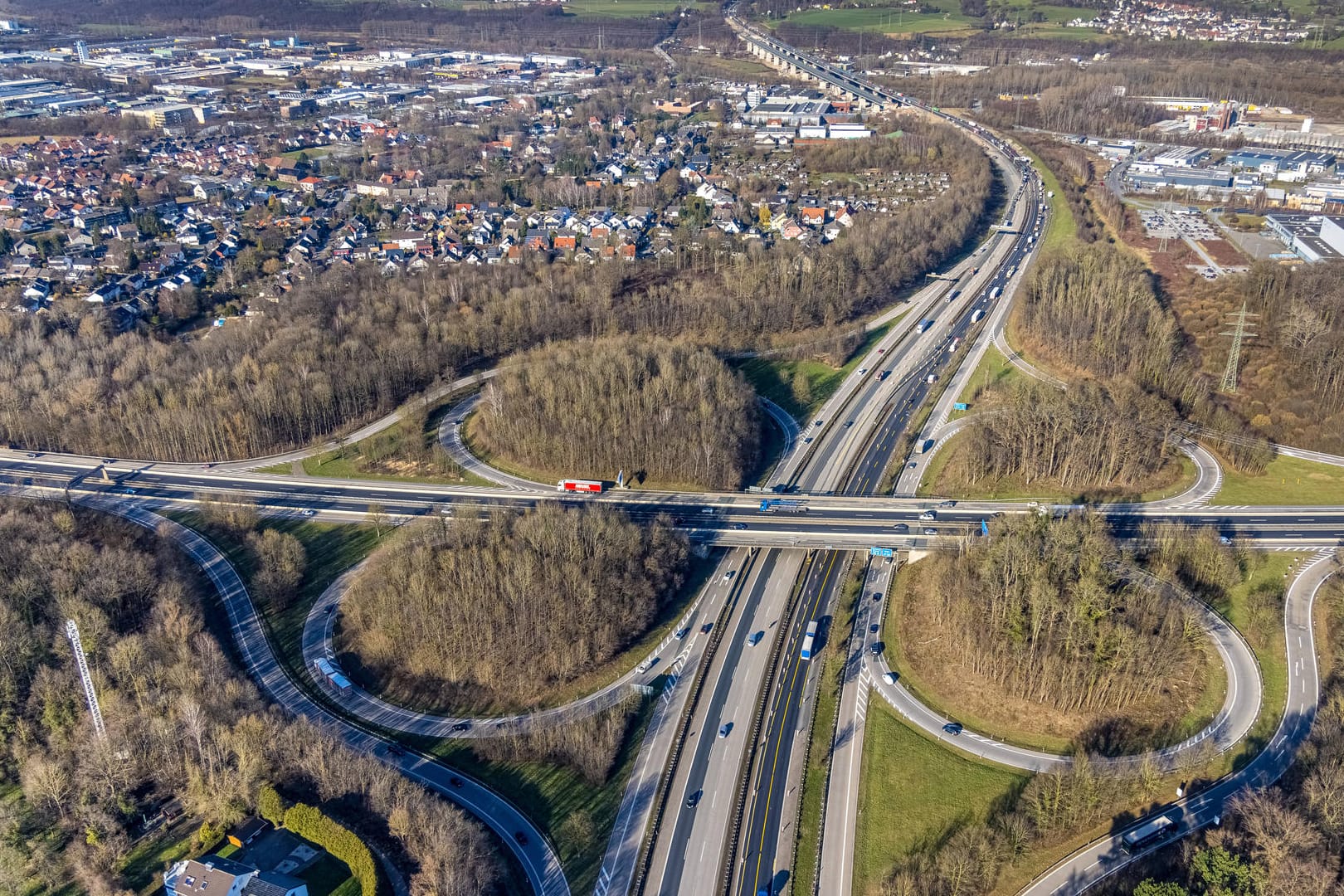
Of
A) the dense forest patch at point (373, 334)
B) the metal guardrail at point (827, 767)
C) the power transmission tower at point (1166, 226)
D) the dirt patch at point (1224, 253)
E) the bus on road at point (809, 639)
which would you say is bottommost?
the metal guardrail at point (827, 767)

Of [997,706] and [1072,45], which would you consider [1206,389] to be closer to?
[997,706]

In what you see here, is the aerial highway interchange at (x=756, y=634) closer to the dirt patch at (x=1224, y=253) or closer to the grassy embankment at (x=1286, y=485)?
the grassy embankment at (x=1286, y=485)

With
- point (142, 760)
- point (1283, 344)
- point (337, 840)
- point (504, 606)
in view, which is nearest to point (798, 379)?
point (504, 606)

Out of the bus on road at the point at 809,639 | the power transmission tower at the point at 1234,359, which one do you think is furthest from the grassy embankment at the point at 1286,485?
the bus on road at the point at 809,639

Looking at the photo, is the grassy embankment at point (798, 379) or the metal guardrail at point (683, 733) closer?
the metal guardrail at point (683, 733)

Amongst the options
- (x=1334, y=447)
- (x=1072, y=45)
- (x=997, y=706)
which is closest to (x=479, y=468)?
(x=997, y=706)

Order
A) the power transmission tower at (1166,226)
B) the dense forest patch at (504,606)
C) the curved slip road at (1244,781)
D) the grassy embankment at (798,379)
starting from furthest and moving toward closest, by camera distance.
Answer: the power transmission tower at (1166,226) < the grassy embankment at (798,379) < the dense forest patch at (504,606) < the curved slip road at (1244,781)

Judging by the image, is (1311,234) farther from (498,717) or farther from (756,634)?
(498,717)

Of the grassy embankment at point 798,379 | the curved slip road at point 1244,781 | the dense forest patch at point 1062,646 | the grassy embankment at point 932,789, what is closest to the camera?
the curved slip road at point 1244,781
